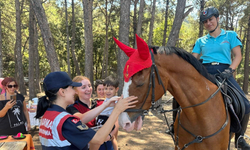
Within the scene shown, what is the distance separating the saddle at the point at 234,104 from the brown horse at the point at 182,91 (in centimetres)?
11

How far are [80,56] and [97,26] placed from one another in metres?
5.43

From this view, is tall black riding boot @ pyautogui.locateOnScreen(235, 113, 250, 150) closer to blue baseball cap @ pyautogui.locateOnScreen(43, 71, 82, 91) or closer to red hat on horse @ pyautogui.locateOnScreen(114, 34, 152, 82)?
red hat on horse @ pyautogui.locateOnScreen(114, 34, 152, 82)

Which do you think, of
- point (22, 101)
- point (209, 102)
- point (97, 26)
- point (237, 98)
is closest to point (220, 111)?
point (209, 102)

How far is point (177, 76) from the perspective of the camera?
2.12 meters

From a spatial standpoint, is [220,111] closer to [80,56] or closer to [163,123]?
[163,123]

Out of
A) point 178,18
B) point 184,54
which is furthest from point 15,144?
point 178,18

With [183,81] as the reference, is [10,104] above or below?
below

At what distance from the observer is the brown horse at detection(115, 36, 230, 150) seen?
6.10 ft

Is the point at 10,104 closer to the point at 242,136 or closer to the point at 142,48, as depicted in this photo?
the point at 142,48

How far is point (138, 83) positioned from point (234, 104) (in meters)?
1.68

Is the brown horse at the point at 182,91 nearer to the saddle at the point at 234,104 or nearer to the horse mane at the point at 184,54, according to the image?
the horse mane at the point at 184,54

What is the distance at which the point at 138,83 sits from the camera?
1.87 meters

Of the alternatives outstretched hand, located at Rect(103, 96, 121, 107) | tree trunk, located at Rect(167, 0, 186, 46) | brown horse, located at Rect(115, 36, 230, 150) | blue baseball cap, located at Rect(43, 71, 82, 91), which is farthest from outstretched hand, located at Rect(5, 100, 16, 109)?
tree trunk, located at Rect(167, 0, 186, 46)

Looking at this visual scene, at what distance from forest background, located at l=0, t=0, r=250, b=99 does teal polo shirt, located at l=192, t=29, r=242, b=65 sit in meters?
3.93
